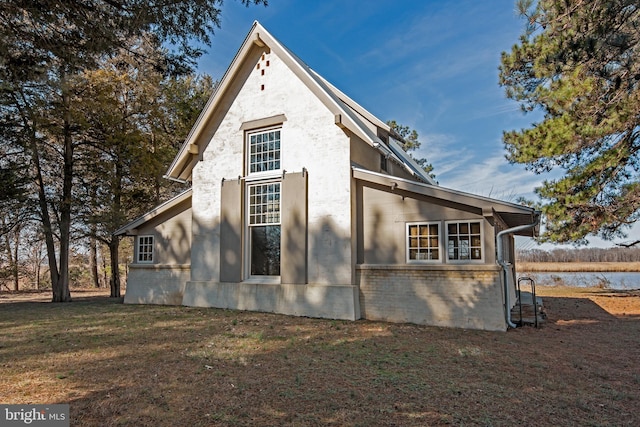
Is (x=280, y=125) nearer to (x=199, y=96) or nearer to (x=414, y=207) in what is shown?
(x=414, y=207)

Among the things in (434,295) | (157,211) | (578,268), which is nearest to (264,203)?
(157,211)

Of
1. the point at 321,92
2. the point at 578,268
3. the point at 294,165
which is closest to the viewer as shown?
the point at 321,92


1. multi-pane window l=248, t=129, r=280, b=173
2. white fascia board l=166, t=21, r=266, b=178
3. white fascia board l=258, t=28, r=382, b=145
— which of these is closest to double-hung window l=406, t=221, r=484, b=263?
white fascia board l=258, t=28, r=382, b=145

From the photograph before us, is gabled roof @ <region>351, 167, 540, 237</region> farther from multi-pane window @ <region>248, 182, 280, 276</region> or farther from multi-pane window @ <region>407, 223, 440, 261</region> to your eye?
multi-pane window @ <region>248, 182, 280, 276</region>

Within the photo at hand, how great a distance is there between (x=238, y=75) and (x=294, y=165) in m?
3.84

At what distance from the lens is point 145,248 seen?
592 inches

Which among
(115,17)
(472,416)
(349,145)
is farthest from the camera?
(349,145)

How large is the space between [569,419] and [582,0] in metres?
10.1

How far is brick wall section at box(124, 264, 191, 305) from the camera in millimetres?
13805

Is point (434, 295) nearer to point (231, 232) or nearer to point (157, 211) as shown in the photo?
point (231, 232)

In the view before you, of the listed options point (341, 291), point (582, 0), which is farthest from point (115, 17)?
point (582, 0)

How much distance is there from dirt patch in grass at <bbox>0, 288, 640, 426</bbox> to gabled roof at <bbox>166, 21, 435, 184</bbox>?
17.4ft

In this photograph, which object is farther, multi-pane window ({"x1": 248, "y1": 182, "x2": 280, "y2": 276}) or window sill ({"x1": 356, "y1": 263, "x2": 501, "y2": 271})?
multi-pane window ({"x1": 248, "y1": 182, "x2": 280, "y2": 276})

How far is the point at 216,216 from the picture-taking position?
12922mm
